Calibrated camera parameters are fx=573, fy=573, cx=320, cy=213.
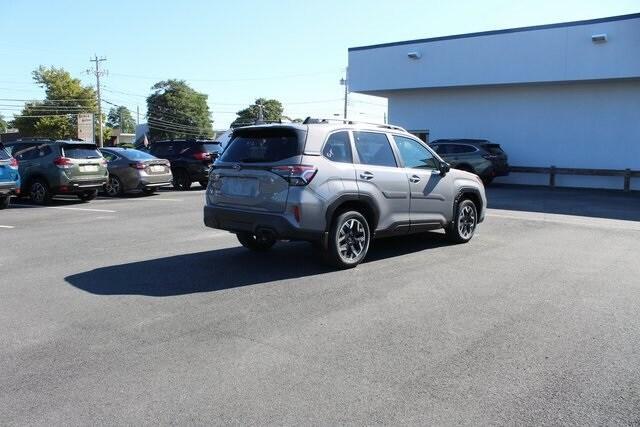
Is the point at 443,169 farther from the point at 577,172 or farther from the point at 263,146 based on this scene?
the point at 577,172

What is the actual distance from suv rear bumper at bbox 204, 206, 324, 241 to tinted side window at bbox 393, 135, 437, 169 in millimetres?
2061

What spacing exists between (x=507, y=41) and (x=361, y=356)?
73.1ft

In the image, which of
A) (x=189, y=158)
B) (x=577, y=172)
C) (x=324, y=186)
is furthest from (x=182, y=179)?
(x=577, y=172)

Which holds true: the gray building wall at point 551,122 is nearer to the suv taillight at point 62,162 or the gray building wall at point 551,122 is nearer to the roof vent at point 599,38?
the roof vent at point 599,38

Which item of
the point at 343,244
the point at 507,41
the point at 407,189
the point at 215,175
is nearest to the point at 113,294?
the point at 215,175

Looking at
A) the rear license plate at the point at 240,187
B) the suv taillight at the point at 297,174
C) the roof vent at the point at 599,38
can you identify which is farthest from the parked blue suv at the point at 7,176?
the roof vent at the point at 599,38

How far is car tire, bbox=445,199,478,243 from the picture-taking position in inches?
359

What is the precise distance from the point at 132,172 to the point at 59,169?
2.71 m

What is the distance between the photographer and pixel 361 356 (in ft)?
14.6

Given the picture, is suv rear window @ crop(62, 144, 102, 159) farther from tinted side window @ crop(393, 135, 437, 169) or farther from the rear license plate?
tinted side window @ crop(393, 135, 437, 169)

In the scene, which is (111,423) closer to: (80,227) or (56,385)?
(56,385)

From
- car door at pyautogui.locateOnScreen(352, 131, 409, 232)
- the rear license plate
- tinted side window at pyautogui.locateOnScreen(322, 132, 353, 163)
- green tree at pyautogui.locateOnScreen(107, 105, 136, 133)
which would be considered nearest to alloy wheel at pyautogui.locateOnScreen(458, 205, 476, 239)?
car door at pyautogui.locateOnScreen(352, 131, 409, 232)

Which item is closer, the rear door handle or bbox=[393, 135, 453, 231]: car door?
the rear door handle

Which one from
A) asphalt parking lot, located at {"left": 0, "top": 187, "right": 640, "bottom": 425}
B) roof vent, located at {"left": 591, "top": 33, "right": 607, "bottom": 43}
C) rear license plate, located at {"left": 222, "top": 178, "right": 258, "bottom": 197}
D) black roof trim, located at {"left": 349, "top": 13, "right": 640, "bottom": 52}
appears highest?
black roof trim, located at {"left": 349, "top": 13, "right": 640, "bottom": 52}
